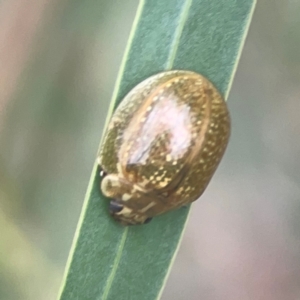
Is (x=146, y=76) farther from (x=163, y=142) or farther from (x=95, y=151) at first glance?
(x=95, y=151)

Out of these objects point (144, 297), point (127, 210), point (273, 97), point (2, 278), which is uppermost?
point (273, 97)

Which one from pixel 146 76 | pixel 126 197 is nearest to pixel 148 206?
pixel 126 197

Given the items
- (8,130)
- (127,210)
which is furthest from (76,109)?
(127,210)

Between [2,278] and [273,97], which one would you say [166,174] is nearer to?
[273,97]

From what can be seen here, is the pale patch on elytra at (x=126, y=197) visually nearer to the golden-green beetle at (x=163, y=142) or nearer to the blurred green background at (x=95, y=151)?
the golden-green beetle at (x=163, y=142)

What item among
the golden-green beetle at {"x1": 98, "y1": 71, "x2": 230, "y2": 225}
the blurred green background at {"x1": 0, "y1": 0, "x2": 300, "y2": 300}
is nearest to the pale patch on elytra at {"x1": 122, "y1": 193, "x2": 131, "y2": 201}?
the golden-green beetle at {"x1": 98, "y1": 71, "x2": 230, "y2": 225}
